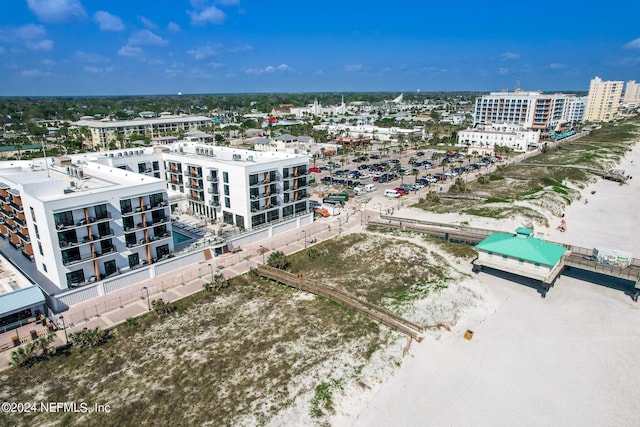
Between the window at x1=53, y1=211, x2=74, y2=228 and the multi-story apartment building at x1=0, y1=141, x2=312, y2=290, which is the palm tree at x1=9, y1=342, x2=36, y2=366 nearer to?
the multi-story apartment building at x1=0, y1=141, x2=312, y2=290

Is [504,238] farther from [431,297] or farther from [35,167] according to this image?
[35,167]

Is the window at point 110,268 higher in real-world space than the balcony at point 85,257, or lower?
lower

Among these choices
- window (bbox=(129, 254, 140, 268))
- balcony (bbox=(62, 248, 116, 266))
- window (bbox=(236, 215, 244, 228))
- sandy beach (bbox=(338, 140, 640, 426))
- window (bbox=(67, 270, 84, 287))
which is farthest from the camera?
window (bbox=(236, 215, 244, 228))

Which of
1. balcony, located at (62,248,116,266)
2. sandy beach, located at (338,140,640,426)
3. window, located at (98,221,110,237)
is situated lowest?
sandy beach, located at (338,140,640,426)

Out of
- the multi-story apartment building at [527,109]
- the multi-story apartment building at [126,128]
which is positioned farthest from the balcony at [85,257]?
the multi-story apartment building at [527,109]

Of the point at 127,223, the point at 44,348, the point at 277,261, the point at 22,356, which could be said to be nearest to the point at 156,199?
the point at 127,223

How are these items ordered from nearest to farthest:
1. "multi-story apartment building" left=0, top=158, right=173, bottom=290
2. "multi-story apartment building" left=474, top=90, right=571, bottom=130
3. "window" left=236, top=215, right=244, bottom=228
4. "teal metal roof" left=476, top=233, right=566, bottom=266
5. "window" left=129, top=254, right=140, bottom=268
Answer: "multi-story apartment building" left=0, top=158, right=173, bottom=290, "teal metal roof" left=476, top=233, right=566, bottom=266, "window" left=129, top=254, right=140, bottom=268, "window" left=236, top=215, right=244, bottom=228, "multi-story apartment building" left=474, top=90, right=571, bottom=130

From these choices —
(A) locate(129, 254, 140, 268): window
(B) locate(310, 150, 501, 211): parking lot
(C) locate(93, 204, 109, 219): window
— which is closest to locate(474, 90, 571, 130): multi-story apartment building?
(B) locate(310, 150, 501, 211): parking lot

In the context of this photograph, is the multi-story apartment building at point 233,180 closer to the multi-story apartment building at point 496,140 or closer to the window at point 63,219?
the window at point 63,219
